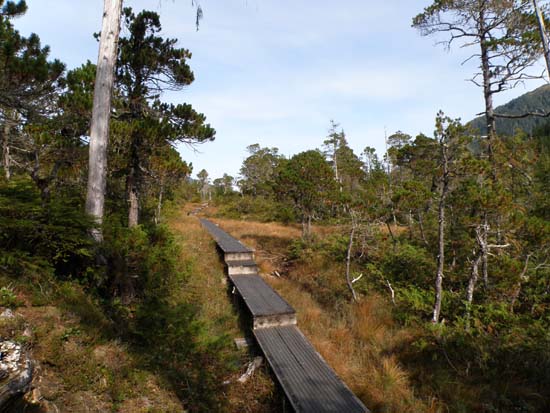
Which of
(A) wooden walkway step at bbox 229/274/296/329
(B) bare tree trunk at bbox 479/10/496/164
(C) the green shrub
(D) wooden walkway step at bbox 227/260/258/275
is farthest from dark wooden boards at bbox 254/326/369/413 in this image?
(B) bare tree trunk at bbox 479/10/496/164

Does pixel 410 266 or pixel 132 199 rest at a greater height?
pixel 132 199

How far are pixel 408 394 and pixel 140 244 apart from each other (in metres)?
5.80

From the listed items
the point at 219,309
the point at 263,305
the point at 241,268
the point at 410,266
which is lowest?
the point at 219,309

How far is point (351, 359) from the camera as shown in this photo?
5.69m

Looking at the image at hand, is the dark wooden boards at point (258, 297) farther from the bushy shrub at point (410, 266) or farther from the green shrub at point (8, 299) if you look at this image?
the green shrub at point (8, 299)

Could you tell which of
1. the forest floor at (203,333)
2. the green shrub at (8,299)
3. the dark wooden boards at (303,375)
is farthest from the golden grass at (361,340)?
the green shrub at (8,299)

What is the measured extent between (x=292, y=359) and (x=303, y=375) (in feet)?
1.58

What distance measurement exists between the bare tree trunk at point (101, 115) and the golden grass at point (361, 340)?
17.1ft

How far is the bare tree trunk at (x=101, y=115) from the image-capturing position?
5238 mm

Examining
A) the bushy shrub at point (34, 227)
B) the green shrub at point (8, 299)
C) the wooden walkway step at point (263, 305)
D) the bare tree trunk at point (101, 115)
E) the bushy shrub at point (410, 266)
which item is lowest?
the wooden walkway step at point (263, 305)

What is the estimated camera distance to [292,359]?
5301 mm

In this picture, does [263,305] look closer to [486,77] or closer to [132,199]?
[132,199]

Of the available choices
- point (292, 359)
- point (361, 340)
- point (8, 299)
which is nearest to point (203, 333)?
point (292, 359)

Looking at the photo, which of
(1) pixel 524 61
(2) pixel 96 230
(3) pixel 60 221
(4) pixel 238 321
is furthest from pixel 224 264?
(1) pixel 524 61
